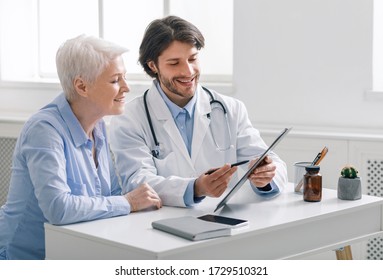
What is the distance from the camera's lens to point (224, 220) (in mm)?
2186

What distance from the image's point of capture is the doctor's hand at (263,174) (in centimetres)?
256

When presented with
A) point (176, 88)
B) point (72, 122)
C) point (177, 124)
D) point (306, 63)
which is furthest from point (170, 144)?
point (306, 63)

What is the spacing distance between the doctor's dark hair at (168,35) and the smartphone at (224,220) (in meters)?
0.86

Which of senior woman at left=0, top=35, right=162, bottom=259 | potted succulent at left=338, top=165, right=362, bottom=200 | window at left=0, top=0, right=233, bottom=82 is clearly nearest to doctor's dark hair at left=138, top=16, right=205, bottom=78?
senior woman at left=0, top=35, right=162, bottom=259

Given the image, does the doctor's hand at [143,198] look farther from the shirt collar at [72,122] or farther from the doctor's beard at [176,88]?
the doctor's beard at [176,88]

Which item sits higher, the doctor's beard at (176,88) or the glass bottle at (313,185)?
the doctor's beard at (176,88)

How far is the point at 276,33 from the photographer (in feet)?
13.1

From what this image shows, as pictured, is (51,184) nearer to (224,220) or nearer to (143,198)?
(143,198)

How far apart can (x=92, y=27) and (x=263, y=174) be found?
2850mm

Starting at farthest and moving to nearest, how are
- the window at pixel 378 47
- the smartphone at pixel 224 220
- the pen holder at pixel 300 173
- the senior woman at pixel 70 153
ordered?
1. the window at pixel 378 47
2. the pen holder at pixel 300 173
3. the senior woman at pixel 70 153
4. the smartphone at pixel 224 220

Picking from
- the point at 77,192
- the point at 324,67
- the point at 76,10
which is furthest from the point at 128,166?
the point at 76,10

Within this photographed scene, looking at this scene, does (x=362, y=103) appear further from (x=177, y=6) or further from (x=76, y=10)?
(x=76, y=10)

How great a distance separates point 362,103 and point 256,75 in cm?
62

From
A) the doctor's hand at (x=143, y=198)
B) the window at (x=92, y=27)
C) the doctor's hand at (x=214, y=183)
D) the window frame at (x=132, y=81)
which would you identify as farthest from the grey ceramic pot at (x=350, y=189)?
the window at (x=92, y=27)
